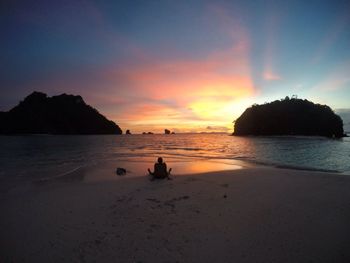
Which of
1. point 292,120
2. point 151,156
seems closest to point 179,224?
point 151,156

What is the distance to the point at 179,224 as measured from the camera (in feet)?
21.2

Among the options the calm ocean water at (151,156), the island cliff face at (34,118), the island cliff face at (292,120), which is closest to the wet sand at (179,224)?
the calm ocean water at (151,156)

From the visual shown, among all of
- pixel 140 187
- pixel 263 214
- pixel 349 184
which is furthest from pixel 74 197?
pixel 349 184

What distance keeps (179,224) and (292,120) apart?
15614 cm

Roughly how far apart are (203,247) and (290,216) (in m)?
3.41

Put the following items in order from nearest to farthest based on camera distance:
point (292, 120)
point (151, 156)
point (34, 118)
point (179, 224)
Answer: point (179, 224) → point (151, 156) → point (292, 120) → point (34, 118)

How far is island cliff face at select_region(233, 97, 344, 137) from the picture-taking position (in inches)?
5335

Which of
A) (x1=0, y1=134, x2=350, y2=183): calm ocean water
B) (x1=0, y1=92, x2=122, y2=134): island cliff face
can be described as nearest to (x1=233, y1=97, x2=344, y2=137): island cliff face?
(x1=0, y1=134, x2=350, y2=183): calm ocean water

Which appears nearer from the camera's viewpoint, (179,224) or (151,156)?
(179,224)

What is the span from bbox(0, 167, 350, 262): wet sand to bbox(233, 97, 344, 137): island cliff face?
483 ft

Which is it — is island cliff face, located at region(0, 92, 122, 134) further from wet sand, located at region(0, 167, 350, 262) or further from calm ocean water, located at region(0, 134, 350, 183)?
wet sand, located at region(0, 167, 350, 262)

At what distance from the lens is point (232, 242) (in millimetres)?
5512

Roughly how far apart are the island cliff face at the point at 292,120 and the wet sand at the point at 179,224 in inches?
5790

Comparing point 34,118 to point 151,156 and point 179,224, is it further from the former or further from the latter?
point 179,224
